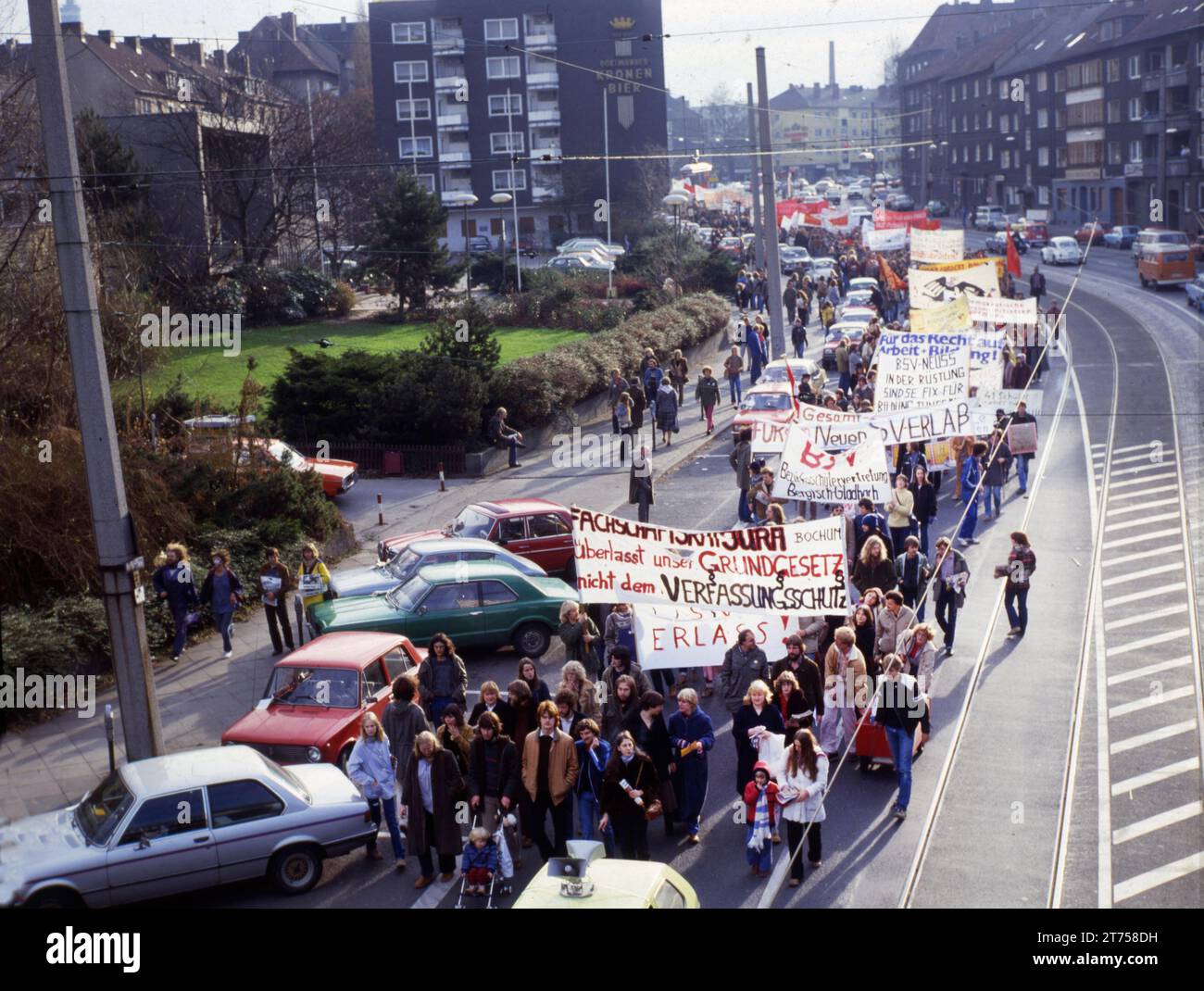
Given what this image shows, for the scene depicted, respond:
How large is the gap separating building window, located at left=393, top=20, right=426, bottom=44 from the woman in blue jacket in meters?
81.1

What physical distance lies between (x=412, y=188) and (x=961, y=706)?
39194 millimetres

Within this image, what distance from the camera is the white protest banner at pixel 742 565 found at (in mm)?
13172

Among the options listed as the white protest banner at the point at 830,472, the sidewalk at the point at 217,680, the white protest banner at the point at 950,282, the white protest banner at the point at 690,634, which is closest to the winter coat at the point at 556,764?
the white protest banner at the point at 690,634

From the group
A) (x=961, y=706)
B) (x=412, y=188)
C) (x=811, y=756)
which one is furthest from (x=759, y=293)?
(x=811, y=756)

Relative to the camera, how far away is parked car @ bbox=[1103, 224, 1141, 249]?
76.1m

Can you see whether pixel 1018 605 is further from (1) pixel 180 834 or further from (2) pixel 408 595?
(1) pixel 180 834

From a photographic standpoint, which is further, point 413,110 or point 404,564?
point 413,110

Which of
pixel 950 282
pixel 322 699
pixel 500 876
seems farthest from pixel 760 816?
pixel 950 282

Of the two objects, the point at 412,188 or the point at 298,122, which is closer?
the point at 412,188

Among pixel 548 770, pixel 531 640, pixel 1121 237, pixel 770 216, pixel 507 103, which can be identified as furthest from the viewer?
pixel 507 103

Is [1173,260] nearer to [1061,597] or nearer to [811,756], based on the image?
[1061,597]

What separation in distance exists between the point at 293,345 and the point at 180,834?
3424cm

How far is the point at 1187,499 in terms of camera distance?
23531 millimetres

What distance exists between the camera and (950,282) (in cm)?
3133
